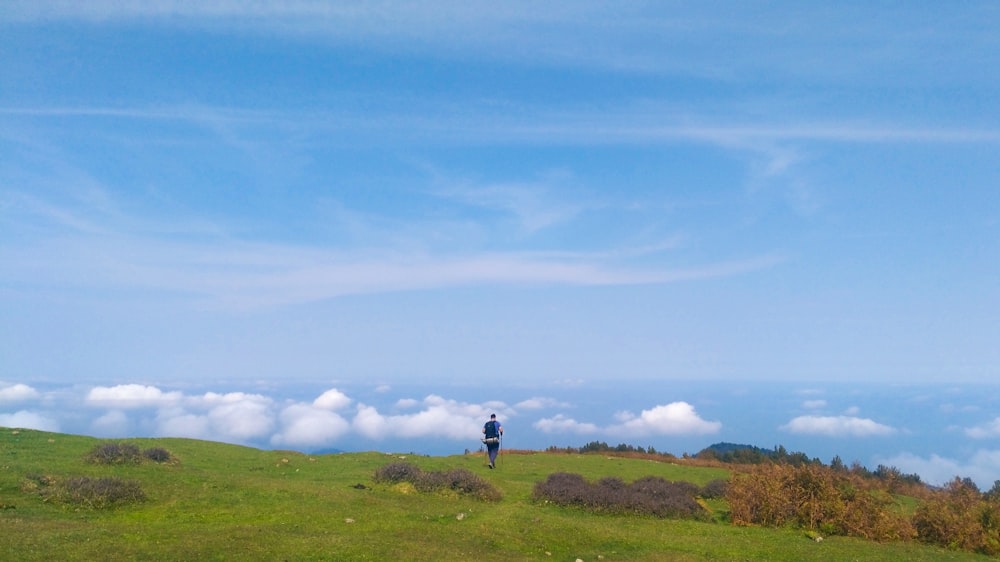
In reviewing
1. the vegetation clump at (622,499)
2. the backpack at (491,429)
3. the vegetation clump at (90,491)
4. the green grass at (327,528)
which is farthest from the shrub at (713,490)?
the vegetation clump at (90,491)

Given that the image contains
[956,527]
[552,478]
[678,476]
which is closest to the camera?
[956,527]

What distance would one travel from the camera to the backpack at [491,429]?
1412 inches

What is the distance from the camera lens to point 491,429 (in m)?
35.9

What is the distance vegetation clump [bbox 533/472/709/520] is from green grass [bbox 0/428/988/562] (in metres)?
0.67

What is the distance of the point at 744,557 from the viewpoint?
62.3 ft

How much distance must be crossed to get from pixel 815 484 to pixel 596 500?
7786 mm

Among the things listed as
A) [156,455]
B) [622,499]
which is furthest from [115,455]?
[622,499]

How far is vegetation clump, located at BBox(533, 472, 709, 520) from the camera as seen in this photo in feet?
84.7

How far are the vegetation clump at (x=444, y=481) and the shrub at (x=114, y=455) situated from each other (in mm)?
9392

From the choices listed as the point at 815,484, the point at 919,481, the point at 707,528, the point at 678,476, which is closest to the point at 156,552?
the point at 707,528

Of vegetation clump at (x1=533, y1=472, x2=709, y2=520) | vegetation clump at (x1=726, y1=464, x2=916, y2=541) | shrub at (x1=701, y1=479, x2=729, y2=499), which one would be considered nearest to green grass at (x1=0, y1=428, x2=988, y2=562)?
vegetation clump at (x1=533, y1=472, x2=709, y2=520)

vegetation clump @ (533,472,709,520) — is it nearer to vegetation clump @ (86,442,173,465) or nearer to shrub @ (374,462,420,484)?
shrub @ (374,462,420,484)

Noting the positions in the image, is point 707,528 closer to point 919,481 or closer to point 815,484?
point 815,484

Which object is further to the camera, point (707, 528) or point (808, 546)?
point (707, 528)
